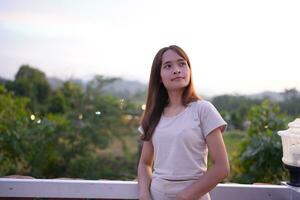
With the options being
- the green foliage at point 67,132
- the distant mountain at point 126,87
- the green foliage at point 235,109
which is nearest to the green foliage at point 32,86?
the green foliage at point 67,132

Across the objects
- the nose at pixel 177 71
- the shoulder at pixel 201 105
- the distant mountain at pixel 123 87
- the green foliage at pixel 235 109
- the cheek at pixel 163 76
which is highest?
the nose at pixel 177 71

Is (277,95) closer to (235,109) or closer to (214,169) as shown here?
(235,109)

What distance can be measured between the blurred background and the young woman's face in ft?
2.51

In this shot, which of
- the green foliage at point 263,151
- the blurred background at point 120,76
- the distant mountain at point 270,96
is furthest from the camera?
the distant mountain at point 270,96

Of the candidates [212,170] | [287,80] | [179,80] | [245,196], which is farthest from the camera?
[287,80]

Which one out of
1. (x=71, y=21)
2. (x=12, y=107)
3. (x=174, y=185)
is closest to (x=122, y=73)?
(x=71, y=21)

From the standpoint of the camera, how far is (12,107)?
3420 millimetres

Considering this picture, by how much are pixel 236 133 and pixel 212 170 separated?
7.84ft

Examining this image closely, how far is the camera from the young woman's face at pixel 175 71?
4.79 ft

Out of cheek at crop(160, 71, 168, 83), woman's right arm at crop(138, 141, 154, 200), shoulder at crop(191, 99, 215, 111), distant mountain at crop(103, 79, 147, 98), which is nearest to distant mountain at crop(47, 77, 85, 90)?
distant mountain at crop(103, 79, 147, 98)

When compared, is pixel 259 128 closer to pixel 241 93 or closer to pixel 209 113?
pixel 241 93

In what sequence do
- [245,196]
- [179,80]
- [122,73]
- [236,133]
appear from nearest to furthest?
1. [179,80]
2. [245,196]
3. [122,73]
4. [236,133]

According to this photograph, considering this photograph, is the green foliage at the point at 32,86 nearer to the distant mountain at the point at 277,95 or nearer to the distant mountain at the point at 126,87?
the distant mountain at the point at 126,87

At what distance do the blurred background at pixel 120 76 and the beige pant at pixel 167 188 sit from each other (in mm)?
915
